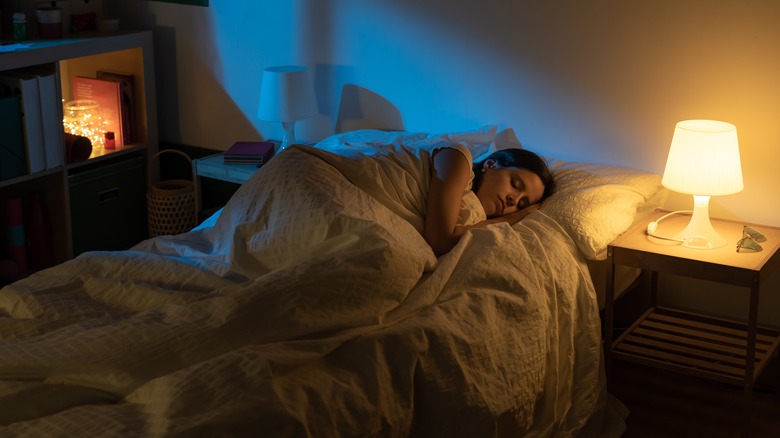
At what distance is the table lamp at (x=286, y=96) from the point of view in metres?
3.33

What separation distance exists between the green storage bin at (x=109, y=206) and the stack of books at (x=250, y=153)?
58cm

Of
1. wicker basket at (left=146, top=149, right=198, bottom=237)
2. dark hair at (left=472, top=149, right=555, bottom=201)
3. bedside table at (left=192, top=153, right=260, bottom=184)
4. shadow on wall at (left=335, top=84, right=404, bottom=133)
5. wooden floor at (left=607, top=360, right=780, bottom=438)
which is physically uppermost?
shadow on wall at (left=335, top=84, right=404, bottom=133)

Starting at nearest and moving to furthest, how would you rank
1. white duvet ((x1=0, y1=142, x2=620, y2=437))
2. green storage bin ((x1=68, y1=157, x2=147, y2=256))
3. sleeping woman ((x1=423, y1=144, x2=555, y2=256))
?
white duvet ((x1=0, y1=142, x2=620, y2=437))
sleeping woman ((x1=423, y1=144, x2=555, y2=256))
green storage bin ((x1=68, y1=157, x2=147, y2=256))

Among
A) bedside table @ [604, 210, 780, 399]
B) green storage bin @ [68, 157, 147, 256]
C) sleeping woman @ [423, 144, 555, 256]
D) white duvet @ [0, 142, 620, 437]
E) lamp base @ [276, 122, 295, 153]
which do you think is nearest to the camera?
white duvet @ [0, 142, 620, 437]

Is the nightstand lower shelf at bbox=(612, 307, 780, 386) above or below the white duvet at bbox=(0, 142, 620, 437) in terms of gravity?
below

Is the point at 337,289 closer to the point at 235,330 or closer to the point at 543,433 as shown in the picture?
the point at 235,330

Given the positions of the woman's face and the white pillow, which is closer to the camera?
the white pillow

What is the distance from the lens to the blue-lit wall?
276cm

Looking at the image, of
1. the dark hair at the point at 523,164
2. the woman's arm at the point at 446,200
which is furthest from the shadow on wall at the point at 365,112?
the woman's arm at the point at 446,200

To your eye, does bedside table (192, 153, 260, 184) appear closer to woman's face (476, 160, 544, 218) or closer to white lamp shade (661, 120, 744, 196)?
woman's face (476, 160, 544, 218)

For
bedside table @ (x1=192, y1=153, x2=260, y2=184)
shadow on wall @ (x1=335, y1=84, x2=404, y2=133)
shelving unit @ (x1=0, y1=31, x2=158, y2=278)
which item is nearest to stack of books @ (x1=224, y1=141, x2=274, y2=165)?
bedside table @ (x1=192, y1=153, x2=260, y2=184)

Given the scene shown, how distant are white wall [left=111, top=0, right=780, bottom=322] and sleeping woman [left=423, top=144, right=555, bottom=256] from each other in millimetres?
383

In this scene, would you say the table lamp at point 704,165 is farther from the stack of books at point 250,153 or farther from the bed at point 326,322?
the stack of books at point 250,153

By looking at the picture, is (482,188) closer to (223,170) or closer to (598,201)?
(598,201)
